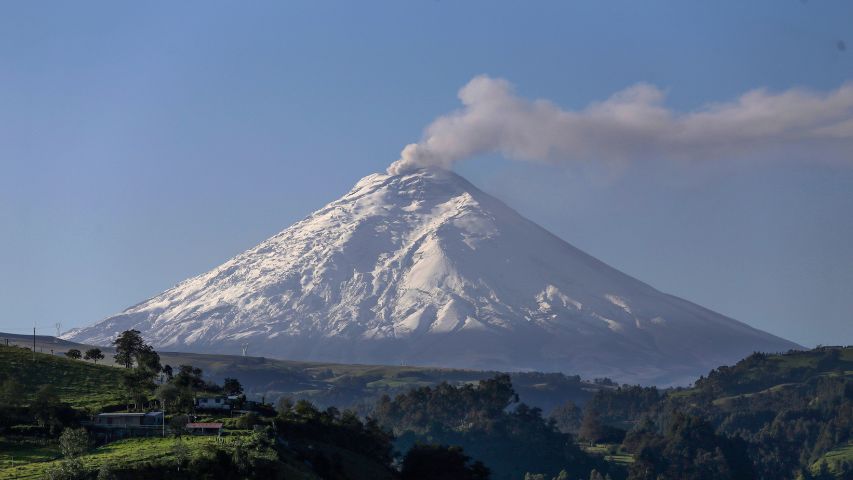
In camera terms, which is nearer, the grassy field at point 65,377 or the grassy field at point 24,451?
the grassy field at point 24,451

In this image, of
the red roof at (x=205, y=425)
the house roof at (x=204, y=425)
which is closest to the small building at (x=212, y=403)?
the house roof at (x=204, y=425)

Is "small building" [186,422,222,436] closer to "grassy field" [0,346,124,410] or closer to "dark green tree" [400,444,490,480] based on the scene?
"grassy field" [0,346,124,410]

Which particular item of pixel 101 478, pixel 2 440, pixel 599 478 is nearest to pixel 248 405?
pixel 2 440

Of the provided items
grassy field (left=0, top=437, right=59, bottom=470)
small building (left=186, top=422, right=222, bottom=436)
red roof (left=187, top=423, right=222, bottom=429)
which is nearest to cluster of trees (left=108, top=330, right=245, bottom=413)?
red roof (left=187, top=423, right=222, bottom=429)

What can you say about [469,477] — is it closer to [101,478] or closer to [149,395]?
[149,395]

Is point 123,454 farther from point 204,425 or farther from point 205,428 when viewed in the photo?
point 204,425

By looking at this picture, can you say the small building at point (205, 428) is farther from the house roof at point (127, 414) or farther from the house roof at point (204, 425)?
the house roof at point (127, 414)

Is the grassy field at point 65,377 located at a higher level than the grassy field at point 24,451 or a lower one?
higher
